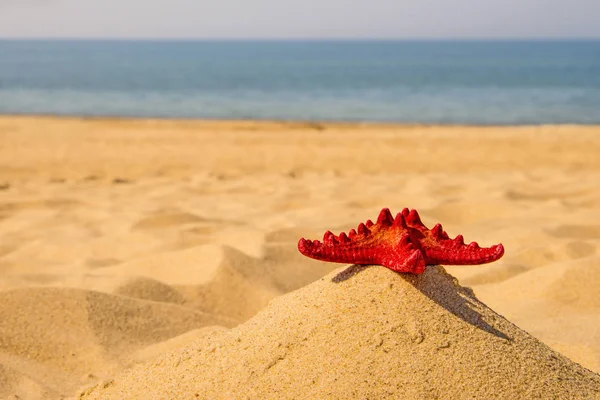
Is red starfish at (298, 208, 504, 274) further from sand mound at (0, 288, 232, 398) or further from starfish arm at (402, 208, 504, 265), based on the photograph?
sand mound at (0, 288, 232, 398)

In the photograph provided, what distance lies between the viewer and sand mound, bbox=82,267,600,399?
174cm

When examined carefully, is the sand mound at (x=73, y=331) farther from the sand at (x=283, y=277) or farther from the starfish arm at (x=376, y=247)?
the starfish arm at (x=376, y=247)

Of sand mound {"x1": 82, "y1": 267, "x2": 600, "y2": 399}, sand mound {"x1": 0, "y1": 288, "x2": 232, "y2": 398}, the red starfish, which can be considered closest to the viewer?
sand mound {"x1": 82, "y1": 267, "x2": 600, "y2": 399}

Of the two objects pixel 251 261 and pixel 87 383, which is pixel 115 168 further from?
pixel 87 383

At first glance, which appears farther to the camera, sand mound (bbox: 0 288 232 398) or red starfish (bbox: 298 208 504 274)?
sand mound (bbox: 0 288 232 398)

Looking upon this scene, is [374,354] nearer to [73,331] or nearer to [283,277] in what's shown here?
[73,331]

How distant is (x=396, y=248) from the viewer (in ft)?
6.14

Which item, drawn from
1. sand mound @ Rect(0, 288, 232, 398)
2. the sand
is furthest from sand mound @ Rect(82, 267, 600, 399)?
sand mound @ Rect(0, 288, 232, 398)

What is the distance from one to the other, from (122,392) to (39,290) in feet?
4.20

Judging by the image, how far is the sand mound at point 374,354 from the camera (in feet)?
5.72

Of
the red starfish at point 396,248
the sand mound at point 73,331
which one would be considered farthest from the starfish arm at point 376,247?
the sand mound at point 73,331

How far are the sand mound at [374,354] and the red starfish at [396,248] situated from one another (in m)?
0.07

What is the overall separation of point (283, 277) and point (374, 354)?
6.23ft

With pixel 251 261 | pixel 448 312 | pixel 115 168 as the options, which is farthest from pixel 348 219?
pixel 115 168
